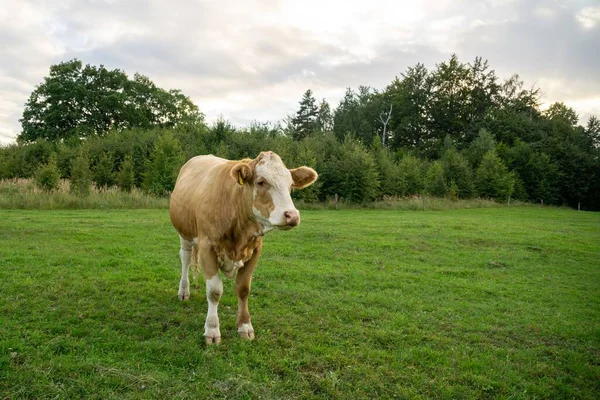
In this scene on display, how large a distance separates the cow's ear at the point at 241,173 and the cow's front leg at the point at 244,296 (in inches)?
45.8

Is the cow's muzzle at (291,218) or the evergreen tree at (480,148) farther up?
the evergreen tree at (480,148)

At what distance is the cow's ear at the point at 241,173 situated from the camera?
491cm

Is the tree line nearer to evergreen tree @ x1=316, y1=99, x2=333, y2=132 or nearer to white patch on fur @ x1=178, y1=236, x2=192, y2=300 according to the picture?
evergreen tree @ x1=316, y1=99, x2=333, y2=132

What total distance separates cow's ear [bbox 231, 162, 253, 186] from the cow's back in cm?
73

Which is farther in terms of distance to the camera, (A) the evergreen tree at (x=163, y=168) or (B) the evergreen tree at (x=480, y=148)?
(B) the evergreen tree at (x=480, y=148)

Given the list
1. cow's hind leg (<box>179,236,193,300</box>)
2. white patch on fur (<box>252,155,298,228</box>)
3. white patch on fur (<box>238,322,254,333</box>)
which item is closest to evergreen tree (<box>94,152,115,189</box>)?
cow's hind leg (<box>179,236,193,300</box>)

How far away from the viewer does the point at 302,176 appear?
5418 mm

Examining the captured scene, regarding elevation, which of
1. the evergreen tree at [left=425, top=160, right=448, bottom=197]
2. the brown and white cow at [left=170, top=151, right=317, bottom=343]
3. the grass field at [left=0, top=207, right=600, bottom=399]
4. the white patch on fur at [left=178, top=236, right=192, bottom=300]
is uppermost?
the evergreen tree at [left=425, top=160, right=448, bottom=197]

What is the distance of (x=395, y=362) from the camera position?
4.92 m

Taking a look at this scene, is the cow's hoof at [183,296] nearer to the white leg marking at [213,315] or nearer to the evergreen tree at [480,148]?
the white leg marking at [213,315]

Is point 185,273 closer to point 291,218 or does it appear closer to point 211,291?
point 211,291

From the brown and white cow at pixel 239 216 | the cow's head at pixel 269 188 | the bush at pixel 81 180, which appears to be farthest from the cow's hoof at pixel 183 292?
the bush at pixel 81 180

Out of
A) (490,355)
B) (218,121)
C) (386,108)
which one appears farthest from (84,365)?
(386,108)

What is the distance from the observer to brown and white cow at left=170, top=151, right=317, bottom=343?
4.89 m
